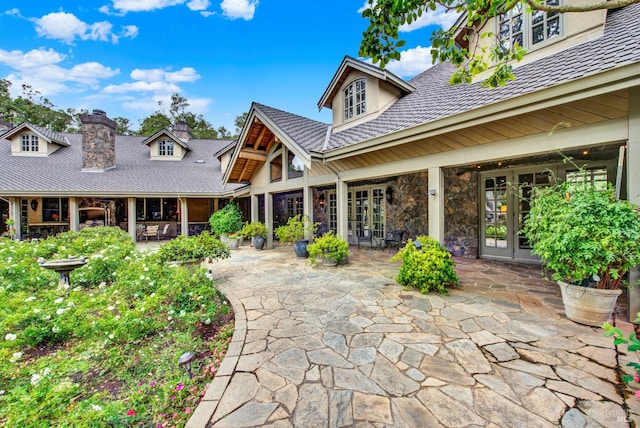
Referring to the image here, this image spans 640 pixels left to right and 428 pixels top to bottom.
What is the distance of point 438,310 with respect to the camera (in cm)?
369

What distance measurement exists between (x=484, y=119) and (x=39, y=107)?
3633 cm

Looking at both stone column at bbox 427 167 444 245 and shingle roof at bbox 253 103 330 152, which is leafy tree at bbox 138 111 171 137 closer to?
shingle roof at bbox 253 103 330 152

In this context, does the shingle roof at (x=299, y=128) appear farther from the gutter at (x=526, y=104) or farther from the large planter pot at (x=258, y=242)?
the large planter pot at (x=258, y=242)

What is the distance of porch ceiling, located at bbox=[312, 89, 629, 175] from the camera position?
3213 millimetres

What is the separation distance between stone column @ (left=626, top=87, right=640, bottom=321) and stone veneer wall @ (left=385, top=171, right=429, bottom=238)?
5110 millimetres

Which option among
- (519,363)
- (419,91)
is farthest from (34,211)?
(519,363)

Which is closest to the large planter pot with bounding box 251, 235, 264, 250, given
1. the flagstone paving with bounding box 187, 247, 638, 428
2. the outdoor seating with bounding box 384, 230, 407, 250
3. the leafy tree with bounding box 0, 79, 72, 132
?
the outdoor seating with bounding box 384, 230, 407, 250

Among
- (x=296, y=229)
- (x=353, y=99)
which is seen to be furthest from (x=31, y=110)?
(x=353, y=99)

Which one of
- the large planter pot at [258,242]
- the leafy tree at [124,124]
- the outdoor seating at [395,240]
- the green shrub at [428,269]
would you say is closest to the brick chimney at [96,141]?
the large planter pot at [258,242]

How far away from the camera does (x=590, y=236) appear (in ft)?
9.96

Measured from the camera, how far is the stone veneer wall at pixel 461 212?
24.5 feet

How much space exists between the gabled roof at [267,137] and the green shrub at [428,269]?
3.49m

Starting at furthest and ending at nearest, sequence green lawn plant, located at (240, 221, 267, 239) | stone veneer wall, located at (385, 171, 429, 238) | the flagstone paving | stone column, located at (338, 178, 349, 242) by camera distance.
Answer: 1. green lawn plant, located at (240, 221, 267, 239)
2. stone veneer wall, located at (385, 171, 429, 238)
3. stone column, located at (338, 178, 349, 242)
4. the flagstone paving

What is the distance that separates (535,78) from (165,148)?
59.4 ft
